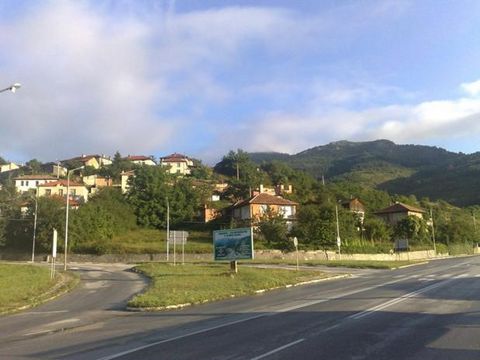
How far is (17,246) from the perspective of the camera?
79250 millimetres

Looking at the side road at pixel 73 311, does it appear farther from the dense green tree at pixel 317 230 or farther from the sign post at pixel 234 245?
the dense green tree at pixel 317 230

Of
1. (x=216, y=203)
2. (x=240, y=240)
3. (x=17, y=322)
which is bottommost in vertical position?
(x=17, y=322)

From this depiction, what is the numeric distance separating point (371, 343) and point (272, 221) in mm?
65195

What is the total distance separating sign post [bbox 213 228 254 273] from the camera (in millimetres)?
35188

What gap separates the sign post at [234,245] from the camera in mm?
35188

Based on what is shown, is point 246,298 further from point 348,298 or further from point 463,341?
point 463,341

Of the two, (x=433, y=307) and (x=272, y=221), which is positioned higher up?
(x=272, y=221)

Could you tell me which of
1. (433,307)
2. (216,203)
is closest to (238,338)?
(433,307)

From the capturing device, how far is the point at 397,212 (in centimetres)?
11106

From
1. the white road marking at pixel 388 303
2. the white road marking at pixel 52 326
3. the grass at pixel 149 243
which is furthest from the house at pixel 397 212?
the white road marking at pixel 52 326

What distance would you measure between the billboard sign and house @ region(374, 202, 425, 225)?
77.9 m

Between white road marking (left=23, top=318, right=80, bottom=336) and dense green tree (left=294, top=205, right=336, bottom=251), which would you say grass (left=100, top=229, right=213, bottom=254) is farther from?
white road marking (left=23, top=318, right=80, bottom=336)

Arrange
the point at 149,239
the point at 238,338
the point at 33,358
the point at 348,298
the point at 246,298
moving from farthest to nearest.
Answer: the point at 149,239, the point at 246,298, the point at 348,298, the point at 238,338, the point at 33,358

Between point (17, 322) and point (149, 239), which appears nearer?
point (17, 322)
